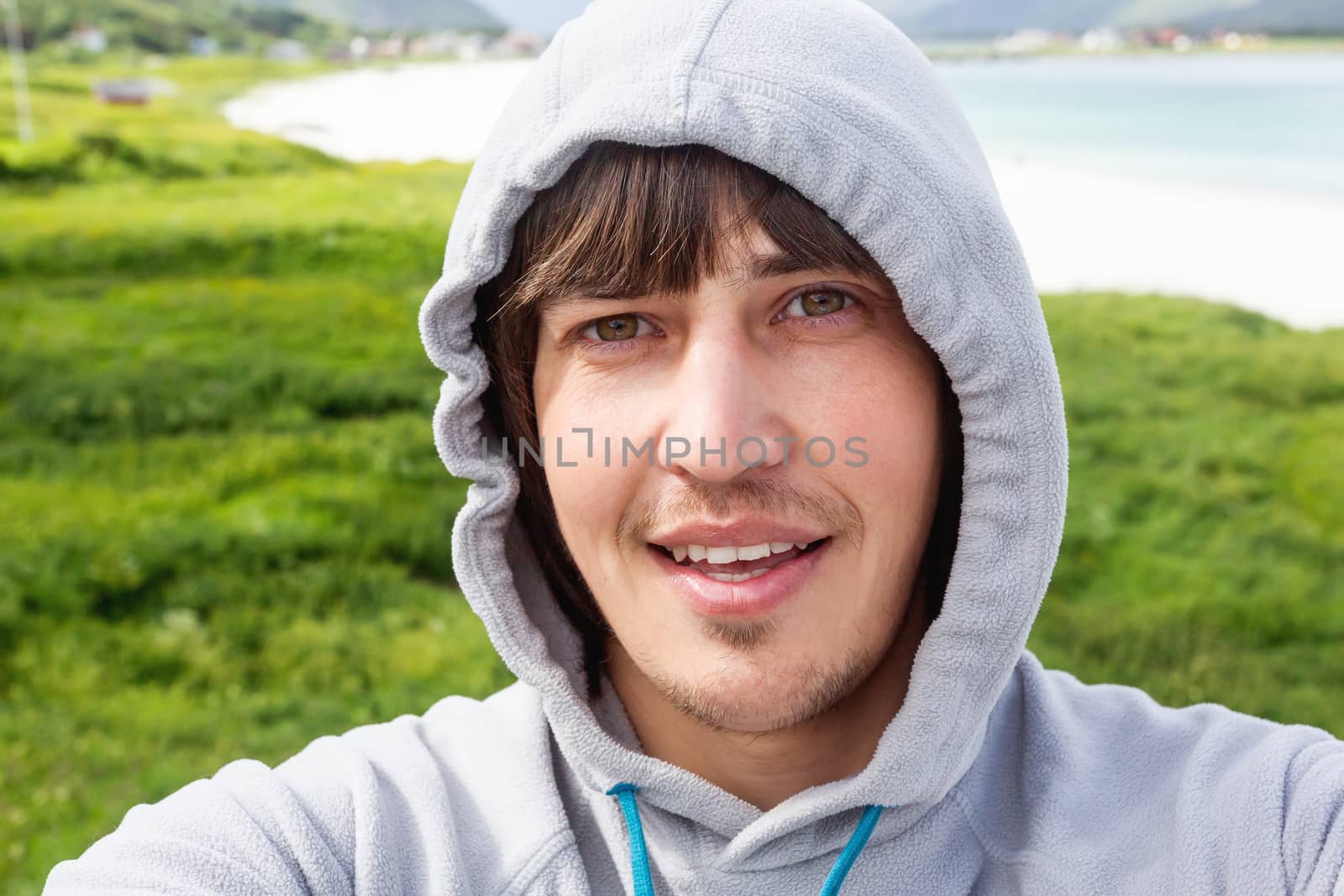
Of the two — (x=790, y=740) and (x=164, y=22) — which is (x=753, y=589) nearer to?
(x=790, y=740)

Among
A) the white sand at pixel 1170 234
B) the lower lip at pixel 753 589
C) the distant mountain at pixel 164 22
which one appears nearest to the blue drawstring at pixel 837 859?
the lower lip at pixel 753 589

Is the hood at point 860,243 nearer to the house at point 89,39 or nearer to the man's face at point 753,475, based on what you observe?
the man's face at point 753,475

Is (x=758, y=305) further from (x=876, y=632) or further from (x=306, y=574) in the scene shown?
(x=306, y=574)

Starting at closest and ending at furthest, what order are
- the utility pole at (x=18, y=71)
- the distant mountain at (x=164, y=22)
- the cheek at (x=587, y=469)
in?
the cheek at (x=587, y=469), the utility pole at (x=18, y=71), the distant mountain at (x=164, y=22)

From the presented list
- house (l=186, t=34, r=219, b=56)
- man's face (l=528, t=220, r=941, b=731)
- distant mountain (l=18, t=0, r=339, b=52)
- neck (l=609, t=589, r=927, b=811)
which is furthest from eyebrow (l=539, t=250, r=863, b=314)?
house (l=186, t=34, r=219, b=56)

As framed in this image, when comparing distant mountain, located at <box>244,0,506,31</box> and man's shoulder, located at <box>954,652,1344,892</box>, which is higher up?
man's shoulder, located at <box>954,652,1344,892</box>

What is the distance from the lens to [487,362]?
2057 millimetres

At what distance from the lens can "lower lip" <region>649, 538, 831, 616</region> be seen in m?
1.77

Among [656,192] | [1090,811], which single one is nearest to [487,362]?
[656,192]

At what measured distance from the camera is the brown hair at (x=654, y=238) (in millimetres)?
1732

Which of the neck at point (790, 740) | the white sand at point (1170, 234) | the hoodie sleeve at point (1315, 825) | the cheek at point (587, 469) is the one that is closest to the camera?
the hoodie sleeve at point (1315, 825)

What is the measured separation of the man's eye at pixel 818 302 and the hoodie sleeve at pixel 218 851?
975 mm

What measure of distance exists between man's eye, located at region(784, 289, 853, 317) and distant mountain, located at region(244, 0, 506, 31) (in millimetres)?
10649

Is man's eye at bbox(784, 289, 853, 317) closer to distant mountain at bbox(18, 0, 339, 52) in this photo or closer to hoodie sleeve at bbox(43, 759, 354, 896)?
hoodie sleeve at bbox(43, 759, 354, 896)
